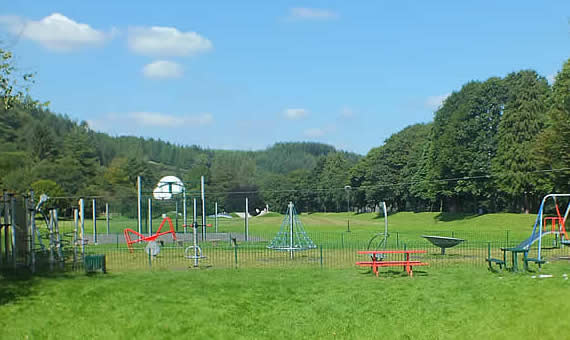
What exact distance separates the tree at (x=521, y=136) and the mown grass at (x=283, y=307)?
40.5 m

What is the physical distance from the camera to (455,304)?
46.1ft

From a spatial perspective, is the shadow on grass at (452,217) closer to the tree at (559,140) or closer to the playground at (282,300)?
the tree at (559,140)

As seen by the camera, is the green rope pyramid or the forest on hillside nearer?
the green rope pyramid

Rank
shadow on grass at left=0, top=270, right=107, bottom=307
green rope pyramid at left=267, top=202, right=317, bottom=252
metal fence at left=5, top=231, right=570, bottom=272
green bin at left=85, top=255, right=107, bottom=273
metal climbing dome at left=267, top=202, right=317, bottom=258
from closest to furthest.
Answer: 1. shadow on grass at left=0, top=270, right=107, bottom=307
2. green bin at left=85, top=255, right=107, bottom=273
3. metal fence at left=5, top=231, right=570, bottom=272
4. metal climbing dome at left=267, top=202, right=317, bottom=258
5. green rope pyramid at left=267, top=202, right=317, bottom=252

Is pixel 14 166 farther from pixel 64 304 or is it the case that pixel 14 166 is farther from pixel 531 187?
pixel 64 304

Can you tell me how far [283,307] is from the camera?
13969 millimetres

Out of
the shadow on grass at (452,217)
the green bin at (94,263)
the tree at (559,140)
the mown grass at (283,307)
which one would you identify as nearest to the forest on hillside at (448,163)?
the tree at (559,140)

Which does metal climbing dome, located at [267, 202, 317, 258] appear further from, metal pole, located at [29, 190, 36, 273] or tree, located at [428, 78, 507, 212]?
tree, located at [428, 78, 507, 212]

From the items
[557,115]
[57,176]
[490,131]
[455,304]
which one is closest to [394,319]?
[455,304]

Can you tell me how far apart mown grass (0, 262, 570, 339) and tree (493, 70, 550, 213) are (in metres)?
40.5

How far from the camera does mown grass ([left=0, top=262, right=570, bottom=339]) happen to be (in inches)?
483

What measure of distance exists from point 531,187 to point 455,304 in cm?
4561

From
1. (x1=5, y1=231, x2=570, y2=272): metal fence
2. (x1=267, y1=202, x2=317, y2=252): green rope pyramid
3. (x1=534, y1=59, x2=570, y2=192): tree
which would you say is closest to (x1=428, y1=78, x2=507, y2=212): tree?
(x1=534, y1=59, x2=570, y2=192): tree

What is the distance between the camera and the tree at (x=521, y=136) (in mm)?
55562
